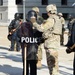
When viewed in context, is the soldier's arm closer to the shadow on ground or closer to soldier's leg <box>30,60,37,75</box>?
soldier's leg <box>30,60,37,75</box>

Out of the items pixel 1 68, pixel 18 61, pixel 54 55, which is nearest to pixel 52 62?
pixel 54 55

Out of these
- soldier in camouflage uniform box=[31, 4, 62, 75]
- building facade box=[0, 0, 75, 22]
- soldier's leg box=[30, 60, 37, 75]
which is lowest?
soldier's leg box=[30, 60, 37, 75]

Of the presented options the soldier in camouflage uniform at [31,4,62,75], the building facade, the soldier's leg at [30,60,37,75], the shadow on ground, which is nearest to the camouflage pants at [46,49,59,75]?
the soldier in camouflage uniform at [31,4,62,75]

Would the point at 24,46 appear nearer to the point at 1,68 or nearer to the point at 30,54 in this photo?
the point at 30,54

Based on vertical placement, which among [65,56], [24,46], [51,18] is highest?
[51,18]

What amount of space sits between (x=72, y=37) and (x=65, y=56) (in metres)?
8.49

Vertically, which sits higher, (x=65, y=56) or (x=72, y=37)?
(x=72, y=37)

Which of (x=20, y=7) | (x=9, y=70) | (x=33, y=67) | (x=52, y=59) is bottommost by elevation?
(x=9, y=70)

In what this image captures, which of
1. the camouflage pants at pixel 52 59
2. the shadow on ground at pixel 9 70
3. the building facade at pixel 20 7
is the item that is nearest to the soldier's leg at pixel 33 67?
the camouflage pants at pixel 52 59

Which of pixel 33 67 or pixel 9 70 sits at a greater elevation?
pixel 33 67

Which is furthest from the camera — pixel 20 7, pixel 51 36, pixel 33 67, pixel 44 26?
pixel 20 7

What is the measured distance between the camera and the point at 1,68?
12672mm

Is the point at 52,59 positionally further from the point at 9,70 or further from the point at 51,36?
the point at 9,70

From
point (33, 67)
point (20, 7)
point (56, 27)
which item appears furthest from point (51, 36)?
point (20, 7)
